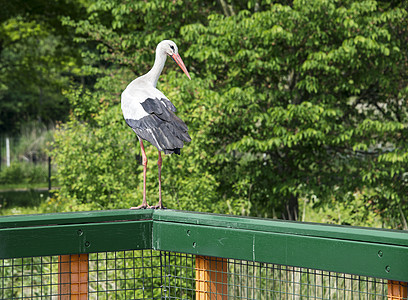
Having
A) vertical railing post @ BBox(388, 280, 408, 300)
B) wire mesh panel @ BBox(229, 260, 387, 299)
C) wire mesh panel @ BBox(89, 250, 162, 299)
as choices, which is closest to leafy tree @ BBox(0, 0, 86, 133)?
wire mesh panel @ BBox(89, 250, 162, 299)

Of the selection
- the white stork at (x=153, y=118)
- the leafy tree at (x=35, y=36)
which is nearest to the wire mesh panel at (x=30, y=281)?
the white stork at (x=153, y=118)

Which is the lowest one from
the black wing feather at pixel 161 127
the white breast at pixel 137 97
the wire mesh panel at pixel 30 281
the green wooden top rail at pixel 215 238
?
the wire mesh panel at pixel 30 281

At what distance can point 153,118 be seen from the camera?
11.1ft

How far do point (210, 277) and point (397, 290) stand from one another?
2.97 ft

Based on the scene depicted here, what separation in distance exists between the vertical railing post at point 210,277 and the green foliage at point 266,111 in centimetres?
558

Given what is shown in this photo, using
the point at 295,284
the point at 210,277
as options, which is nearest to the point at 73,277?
the point at 210,277

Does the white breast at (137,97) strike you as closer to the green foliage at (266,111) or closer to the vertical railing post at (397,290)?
the vertical railing post at (397,290)

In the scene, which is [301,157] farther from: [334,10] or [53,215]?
[53,215]

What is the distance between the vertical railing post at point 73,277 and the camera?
2615 mm

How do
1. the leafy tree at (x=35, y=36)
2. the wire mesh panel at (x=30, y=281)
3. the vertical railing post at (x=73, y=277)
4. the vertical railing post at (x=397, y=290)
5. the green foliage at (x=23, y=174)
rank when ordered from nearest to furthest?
1. the vertical railing post at (x=397, y=290)
2. the vertical railing post at (x=73, y=277)
3. the wire mesh panel at (x=30, y=281)
4. the leafy tree at (x=35, y=36)
5. the green foliage at (x=23, y=174)

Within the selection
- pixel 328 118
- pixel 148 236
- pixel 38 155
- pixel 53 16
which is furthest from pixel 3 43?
pixel 148 236

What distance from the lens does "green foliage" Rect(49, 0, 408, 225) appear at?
31.7 ft

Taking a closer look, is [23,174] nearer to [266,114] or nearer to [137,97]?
[266,114]

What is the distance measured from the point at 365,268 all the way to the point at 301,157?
30.7ft
